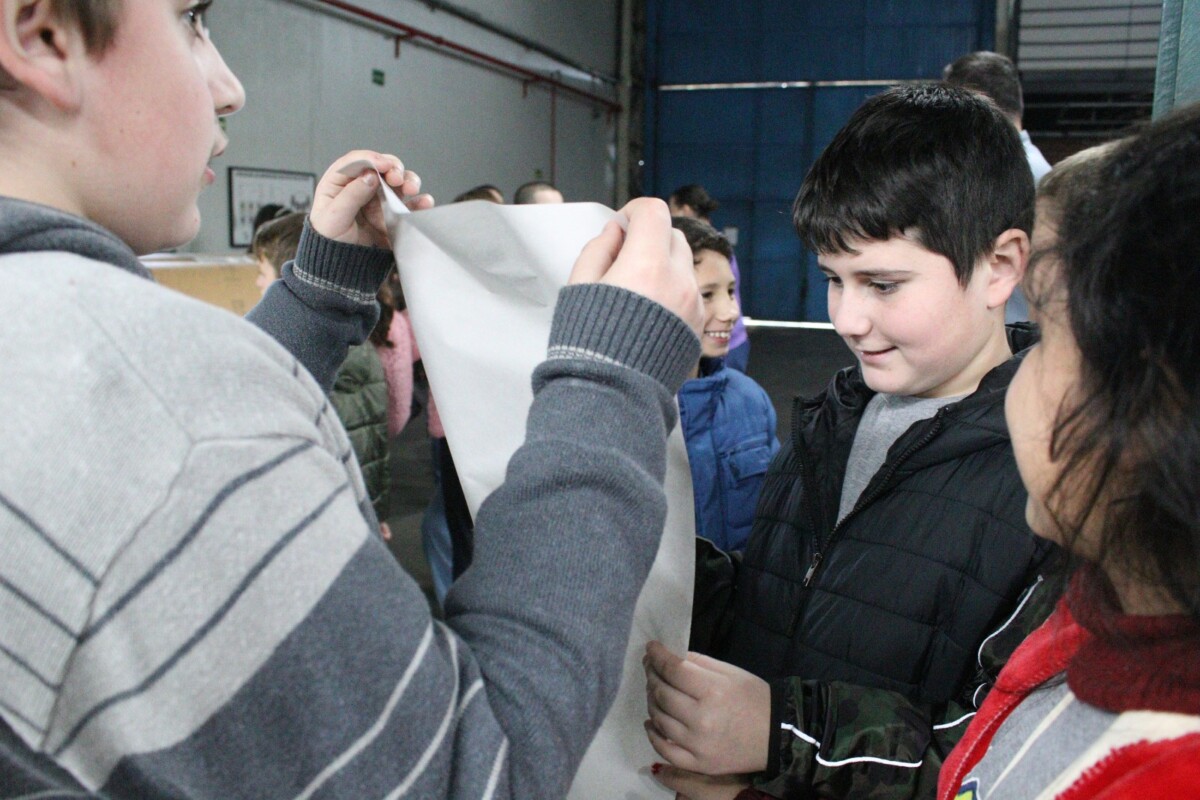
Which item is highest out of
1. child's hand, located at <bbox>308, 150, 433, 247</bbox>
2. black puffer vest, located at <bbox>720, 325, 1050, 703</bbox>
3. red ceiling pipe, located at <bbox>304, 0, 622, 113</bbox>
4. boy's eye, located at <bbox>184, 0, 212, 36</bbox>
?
red ceiling pipe, located at <bbox>304, 0, 622, 113</bbox>

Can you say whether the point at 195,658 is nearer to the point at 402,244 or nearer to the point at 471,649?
the point at 471,649

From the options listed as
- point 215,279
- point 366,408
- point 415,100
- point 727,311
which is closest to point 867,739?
point 727,311

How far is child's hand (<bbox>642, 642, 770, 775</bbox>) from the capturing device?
0.96 m

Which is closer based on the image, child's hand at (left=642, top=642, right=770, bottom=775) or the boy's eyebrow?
child's hand at (left=642, top=642, right=770, bottom=775)

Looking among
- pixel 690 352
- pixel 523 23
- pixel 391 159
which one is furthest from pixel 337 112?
A: pixel 690 352

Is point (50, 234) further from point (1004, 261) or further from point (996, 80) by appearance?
point (996, 80)

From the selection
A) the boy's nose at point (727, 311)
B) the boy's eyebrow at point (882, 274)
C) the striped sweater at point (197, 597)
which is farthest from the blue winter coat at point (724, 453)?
the striped sweater at point (197, 597)

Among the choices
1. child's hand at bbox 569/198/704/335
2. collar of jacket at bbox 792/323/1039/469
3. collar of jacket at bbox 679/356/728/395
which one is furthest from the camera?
collar of jacket at bbox 679/356/728/395

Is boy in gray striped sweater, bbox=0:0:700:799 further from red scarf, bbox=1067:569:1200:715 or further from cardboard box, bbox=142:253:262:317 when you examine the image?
cardboard box, bbox=142:253:262:317

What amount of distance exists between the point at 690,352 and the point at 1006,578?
584 millimetres

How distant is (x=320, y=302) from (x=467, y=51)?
8625mm

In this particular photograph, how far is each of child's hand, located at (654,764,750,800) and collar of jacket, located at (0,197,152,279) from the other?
776 millimetres

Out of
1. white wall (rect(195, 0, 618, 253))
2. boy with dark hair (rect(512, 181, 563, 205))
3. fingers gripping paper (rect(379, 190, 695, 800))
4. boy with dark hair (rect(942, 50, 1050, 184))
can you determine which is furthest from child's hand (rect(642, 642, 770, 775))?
white wall (rect(195, 0, 618, 253))

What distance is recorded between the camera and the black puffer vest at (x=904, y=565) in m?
1.07
